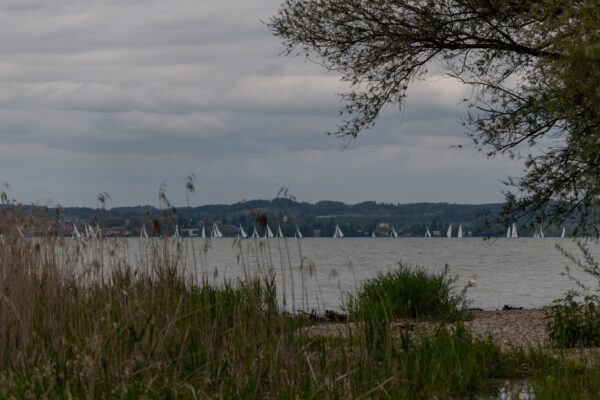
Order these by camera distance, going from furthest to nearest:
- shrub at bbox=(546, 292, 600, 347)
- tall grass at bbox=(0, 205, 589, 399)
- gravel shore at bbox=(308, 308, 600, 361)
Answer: gravel shore at bbox=(308, 308, 600, 361), shrub at bbox=(546, 292, 600, 347), tall grass at bbox=(0, 205, 589, 399)

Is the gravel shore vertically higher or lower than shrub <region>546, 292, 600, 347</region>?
lower

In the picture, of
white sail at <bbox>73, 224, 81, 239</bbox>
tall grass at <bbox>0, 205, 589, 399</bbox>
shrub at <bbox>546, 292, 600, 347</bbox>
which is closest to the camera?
tall grass at <bbox>0, 205, 589, 399</bbox>

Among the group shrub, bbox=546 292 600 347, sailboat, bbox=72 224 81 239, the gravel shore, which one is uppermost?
sailboat, bbox=72 224 81 239

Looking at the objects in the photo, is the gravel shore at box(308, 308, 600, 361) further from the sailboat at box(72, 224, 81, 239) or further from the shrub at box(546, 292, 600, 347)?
the sailboat at box(72, 224, 81, 239)

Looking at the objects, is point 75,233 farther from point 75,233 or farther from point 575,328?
point 575,328

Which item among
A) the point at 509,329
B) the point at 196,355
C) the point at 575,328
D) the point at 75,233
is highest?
the point at 75,233

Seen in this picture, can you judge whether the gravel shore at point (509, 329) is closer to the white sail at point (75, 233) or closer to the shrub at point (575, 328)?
the shrub at point (575, 328)

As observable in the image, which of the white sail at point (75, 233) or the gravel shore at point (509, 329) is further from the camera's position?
the white sail at point (75, 233)

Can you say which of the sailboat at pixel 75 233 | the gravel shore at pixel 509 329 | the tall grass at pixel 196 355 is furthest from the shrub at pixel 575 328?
the sailboat at pixel 75 233

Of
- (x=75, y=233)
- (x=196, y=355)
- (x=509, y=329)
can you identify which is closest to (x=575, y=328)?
(x=509, y=329)

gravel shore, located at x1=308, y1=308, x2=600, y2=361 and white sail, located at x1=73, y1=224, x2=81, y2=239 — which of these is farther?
white sail, located at x1=73, y1=224, x2=81, y2=239

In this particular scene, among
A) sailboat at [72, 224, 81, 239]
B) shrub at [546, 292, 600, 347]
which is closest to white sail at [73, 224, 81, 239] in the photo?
sailboat at [72, 224, 81, 239]

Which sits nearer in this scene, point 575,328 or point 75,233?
point 575,328

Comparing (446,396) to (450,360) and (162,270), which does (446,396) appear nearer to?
(450,360)
